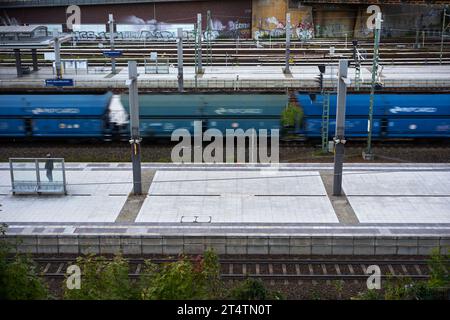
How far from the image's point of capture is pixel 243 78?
113ft

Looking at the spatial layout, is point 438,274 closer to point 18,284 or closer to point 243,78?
point 18,284

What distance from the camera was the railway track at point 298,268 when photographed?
1402 centimetres

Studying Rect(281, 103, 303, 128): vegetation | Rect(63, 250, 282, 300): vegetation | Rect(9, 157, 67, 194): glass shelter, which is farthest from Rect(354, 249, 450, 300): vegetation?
Rect(281, 103, 303, 128): vegetation

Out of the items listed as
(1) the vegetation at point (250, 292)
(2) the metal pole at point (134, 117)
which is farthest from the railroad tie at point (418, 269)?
(2) the metal pole at point (134, 117)

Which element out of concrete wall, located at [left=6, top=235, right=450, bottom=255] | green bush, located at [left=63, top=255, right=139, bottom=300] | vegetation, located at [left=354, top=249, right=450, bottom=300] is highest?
green bush, located at [left=63, top=255, right=139, bottom=300]

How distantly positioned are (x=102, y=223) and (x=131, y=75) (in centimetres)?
428

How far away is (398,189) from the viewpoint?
18.3 metres

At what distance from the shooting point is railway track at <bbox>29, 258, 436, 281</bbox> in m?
14.0

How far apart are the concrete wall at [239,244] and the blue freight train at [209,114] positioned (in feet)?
26.9

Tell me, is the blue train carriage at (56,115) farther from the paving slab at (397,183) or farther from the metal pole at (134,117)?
the paving slab at (397,183)

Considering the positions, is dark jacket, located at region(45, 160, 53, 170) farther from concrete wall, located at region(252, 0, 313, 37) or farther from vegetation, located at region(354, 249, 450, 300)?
concrete wall, located at region(252, 0, 313, 37)

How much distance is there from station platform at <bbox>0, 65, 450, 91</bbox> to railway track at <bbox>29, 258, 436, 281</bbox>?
53.6ft

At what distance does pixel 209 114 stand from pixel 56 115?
19.1 feet

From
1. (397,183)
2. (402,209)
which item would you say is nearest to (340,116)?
(402,209)
